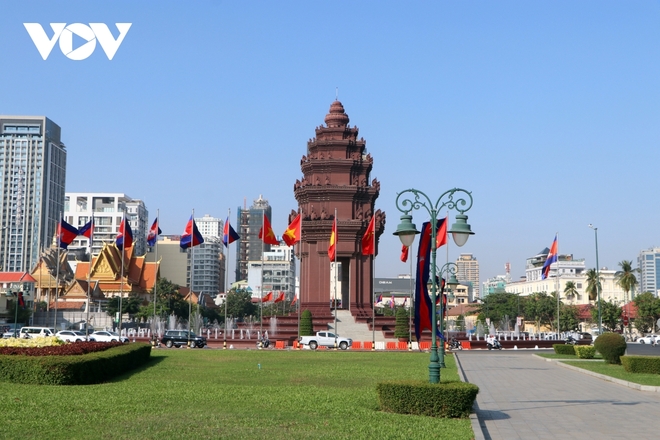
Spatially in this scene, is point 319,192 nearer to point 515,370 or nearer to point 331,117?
point 331,117

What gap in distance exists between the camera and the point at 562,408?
789 inches

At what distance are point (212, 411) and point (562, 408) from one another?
29.5 feet

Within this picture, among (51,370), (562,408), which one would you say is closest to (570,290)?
(562,408)

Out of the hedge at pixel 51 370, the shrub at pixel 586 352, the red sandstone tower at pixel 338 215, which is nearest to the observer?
the hedge at pixel 51 370

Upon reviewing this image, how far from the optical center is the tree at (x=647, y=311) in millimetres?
109963

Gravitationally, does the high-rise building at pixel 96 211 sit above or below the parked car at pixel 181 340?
above

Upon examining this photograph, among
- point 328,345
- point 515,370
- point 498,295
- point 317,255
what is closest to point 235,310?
point 498,295

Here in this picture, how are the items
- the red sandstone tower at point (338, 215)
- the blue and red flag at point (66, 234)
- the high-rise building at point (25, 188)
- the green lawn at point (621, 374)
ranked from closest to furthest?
1. the green lawn at point (621, 374)
2. the blue and red flag at point (66, 234)
3. the red sandstone tower at point (338, 215)
4. the high-rise building at point (25, 188)

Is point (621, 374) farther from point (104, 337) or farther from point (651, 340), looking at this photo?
point (651, 340)

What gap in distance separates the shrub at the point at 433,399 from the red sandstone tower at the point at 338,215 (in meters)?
47.8

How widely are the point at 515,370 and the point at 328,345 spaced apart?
73.8 feet

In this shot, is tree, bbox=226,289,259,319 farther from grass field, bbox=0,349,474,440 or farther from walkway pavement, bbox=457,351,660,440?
grass field, bbox=0,349,474,440

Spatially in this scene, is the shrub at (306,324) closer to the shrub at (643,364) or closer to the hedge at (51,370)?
the shrub at (643,364)

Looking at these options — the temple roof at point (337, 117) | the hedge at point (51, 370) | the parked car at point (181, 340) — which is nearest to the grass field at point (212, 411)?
the hedge at point (51, 370)
